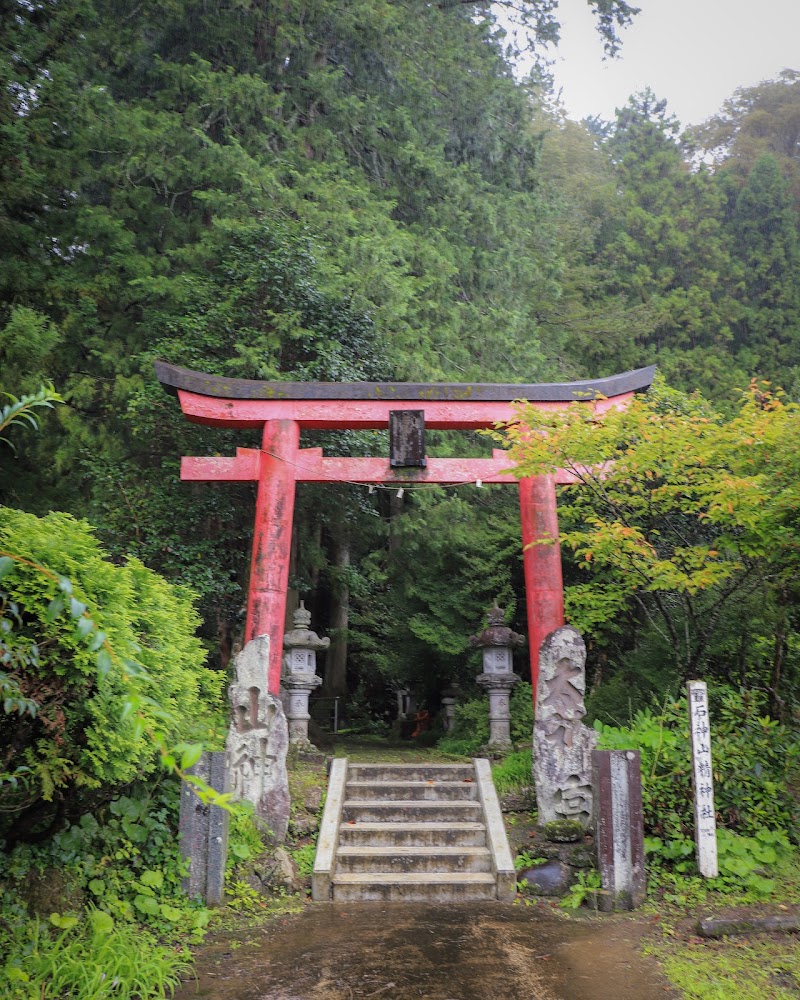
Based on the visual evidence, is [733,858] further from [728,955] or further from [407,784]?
[407,784]

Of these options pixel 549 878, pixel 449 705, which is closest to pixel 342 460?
pixel 549 878

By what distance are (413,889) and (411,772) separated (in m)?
2.60

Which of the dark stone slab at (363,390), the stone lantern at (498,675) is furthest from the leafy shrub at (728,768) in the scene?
the dark stone slab at (363,390)

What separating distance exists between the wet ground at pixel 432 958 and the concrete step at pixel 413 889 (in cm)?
26

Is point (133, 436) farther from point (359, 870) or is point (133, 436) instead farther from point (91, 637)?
point (91, 637)

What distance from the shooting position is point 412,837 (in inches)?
307

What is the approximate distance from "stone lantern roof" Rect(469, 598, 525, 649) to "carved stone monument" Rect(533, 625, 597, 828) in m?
3.00

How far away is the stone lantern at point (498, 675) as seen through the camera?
11320 millimetres

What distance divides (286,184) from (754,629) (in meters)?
10.3

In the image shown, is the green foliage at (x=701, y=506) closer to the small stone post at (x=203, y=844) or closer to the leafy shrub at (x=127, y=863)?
the small stone post at (x=203, y=844)

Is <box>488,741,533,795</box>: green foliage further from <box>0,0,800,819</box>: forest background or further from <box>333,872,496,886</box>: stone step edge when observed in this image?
<box>333,872,496,886</box>: stone step edge

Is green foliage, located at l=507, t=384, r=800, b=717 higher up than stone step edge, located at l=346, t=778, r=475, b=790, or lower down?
higher up

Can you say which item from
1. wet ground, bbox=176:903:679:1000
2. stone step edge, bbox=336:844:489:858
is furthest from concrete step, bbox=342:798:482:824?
wet ground, bbox=176:903:679:1000

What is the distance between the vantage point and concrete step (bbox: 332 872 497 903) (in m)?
6.83
